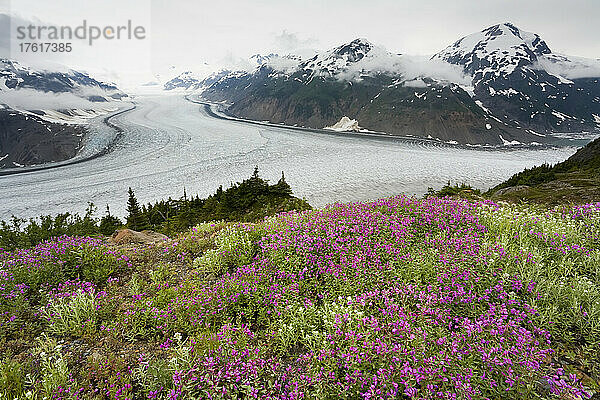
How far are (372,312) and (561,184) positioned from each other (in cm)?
3519

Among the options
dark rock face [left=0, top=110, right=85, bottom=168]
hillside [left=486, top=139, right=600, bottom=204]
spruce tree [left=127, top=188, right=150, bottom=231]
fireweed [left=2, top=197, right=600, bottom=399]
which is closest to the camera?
fireweed [left=2, top=197, right=600, bottom=399]

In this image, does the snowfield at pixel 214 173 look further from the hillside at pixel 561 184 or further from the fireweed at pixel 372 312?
the fireweed at pixel 372 312

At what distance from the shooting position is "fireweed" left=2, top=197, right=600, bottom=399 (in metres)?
3.50

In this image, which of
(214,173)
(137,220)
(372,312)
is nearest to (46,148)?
(214,173)

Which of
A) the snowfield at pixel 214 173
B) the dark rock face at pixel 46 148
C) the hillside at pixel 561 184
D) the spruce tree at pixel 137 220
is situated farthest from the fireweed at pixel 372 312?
the dark rock face at pixel 46 148

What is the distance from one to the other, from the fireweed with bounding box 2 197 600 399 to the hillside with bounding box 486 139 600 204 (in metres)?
16.8

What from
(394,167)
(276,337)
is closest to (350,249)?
(276,337)

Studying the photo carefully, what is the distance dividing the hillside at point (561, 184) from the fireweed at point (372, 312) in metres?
16.8

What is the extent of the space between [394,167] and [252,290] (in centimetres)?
10342

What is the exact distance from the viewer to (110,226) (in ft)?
120

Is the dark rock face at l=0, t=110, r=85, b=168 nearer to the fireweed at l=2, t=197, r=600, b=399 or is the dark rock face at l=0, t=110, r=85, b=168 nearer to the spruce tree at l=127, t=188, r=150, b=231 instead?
the spruce tree at l=127, t=188, r=150, b=231

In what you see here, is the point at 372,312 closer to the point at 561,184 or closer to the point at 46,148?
the point at 561,184

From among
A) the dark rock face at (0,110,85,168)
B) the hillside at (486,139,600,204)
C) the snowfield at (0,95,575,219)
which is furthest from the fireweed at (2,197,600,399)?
the dark rock face at (0,110,85,168)

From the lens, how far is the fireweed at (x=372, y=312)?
3.50 metres
